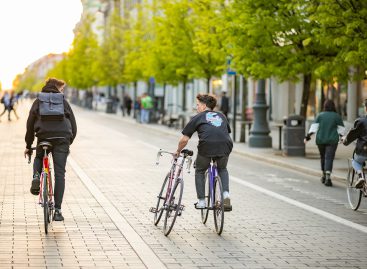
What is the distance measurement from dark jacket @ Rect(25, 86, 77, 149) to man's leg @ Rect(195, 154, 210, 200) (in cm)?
151

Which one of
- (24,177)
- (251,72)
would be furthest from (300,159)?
(24,177)

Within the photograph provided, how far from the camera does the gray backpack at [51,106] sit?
34.7 ft

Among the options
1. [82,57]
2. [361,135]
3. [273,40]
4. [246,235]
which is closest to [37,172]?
[246,235]

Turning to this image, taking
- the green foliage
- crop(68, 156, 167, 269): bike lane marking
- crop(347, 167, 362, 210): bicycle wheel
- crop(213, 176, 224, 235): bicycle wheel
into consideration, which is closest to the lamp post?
crop(68, 156, 167, 269): bike lane marking

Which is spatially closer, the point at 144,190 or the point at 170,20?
the point at 144,190

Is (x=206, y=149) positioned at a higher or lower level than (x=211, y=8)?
lower

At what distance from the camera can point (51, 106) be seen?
1064cm

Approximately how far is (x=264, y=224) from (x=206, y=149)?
1528 mm

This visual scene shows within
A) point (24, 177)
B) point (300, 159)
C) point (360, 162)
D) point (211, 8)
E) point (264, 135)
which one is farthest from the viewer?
point (211, 8)

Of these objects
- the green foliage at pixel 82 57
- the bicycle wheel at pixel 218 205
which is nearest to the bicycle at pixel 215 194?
the bicycle wheel at pixel 218 205

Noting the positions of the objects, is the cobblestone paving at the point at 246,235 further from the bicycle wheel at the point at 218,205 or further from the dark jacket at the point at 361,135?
the dark jacket at the point at 361,135

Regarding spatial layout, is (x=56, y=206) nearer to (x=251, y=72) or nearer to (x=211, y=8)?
(x=251, y=72)

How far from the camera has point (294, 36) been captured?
77.3 ft

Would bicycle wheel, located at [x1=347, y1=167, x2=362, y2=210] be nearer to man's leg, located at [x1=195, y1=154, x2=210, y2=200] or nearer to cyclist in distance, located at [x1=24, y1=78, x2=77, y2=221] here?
man's leg, located at [x1=195, y1=154, x2=210, y2=200]
